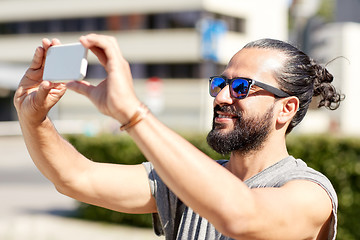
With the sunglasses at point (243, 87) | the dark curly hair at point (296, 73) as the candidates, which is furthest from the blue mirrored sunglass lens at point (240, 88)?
the dark curly hair at point (296, 73)

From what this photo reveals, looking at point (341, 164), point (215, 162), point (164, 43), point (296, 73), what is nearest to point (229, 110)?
point (296, 73)

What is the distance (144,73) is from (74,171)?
39.2 metres

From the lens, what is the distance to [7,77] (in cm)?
3841

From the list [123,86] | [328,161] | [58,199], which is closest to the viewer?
[123,86]

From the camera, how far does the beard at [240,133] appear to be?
80.8 inches

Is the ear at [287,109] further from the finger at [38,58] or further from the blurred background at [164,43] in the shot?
the blurred background at [164,43]

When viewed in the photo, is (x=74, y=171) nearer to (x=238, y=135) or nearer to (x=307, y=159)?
(x=238, y=135)

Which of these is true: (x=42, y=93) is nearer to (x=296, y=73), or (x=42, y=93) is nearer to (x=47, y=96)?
(x=47, y=96)

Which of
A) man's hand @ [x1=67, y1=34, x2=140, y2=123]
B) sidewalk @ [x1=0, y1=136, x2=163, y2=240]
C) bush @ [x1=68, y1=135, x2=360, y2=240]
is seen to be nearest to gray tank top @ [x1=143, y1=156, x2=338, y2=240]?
→ man's hand @ [x1=67, y1=34, x2=140, y2=123]

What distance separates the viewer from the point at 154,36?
4047cm

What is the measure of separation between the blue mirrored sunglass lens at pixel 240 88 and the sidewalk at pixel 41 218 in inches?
262

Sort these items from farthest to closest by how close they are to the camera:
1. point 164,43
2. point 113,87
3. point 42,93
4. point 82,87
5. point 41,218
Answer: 1. point 164,43
2. point 41,218
3. point 42,93
4. point 82,87
5. point 113,87

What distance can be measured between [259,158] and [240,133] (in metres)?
0.18

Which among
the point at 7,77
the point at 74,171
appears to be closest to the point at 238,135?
the point at 74,171
